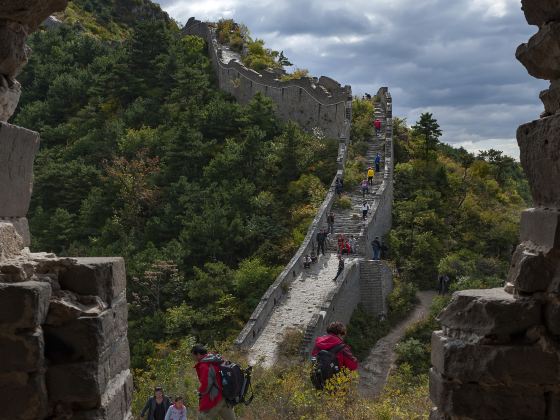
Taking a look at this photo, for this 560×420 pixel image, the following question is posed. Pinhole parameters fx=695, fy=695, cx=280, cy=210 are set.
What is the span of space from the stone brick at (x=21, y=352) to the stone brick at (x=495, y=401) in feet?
8.48

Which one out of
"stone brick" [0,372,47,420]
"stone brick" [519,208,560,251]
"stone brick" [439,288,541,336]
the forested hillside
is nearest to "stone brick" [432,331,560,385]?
"stone brick" [439,288,541,336]

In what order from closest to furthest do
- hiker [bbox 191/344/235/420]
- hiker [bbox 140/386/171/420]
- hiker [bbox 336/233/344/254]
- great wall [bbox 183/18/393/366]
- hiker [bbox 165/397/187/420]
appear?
hiker [bbox 191/344/235/420], hiker [bbox 165/397/187/420], hiker [bbox 140/386/171/420], great wall [bbox 183/18/393/366], hiker [bbox 336/233/344/254]

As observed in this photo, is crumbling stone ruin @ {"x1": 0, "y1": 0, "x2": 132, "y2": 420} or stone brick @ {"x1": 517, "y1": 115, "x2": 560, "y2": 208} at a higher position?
stone brick @ {"x1": 517, "y1": 115, "x2": 560, "y2": 208}

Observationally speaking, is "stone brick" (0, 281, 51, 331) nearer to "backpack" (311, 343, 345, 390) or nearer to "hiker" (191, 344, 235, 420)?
"hiker" (191, 344, 235, 420)

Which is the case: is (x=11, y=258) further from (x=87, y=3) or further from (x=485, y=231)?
(x=87, y=3)

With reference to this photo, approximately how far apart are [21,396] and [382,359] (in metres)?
15.1

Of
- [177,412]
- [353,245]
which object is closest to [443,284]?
[353,245]

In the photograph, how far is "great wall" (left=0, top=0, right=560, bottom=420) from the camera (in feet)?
13.7

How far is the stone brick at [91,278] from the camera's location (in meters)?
4.55

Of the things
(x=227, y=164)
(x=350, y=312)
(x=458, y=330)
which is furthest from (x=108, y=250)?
(x=458, y=330)

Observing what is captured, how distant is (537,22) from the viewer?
462 cm

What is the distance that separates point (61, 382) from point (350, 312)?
1739 cm

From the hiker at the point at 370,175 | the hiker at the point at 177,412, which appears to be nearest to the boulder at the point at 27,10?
the hiker at the point at 177,412

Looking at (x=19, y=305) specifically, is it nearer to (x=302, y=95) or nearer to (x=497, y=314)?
(x=497, y=314)
